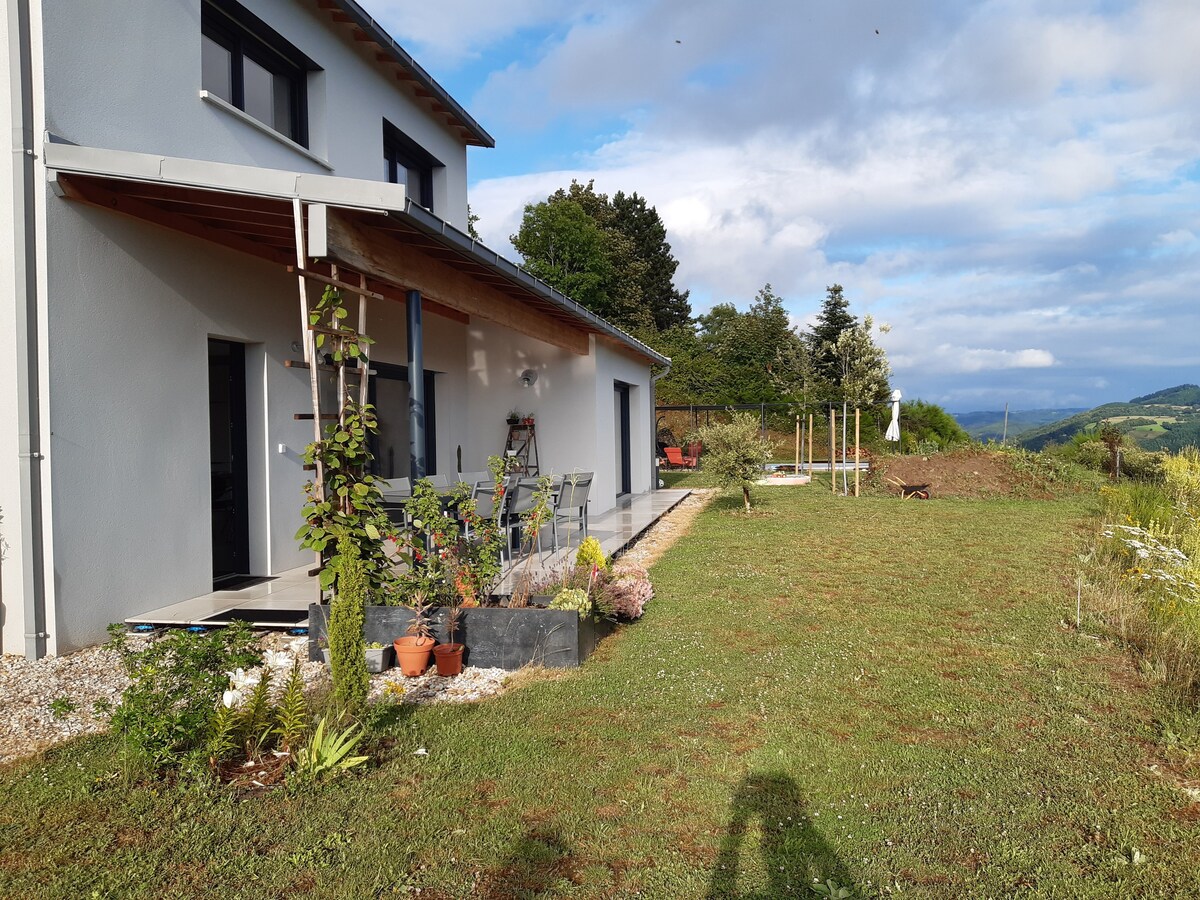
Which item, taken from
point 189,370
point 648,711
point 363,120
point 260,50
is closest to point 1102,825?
point 648,711

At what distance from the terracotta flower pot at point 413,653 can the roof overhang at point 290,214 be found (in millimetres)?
2514

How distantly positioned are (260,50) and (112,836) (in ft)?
24.5

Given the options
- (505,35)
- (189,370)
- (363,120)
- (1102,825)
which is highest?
(505,35)

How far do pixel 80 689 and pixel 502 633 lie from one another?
2392 mm

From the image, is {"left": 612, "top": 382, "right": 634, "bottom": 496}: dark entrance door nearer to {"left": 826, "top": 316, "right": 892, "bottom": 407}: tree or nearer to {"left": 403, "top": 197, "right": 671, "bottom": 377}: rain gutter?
{"left": 403, "top": 197, "right": 671, "bottom": 377}: rain gutter

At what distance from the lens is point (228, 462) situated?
23.3 feet

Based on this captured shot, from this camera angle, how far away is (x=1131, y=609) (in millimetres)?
5703

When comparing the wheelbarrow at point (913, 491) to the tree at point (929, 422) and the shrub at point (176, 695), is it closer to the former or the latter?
the tree at point (929, 422)

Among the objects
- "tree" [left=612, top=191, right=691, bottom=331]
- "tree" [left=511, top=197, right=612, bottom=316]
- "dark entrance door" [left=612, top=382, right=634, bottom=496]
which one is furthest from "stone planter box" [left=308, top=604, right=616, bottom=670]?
"tree" [left=612, top=191, right=691, bottom=331]

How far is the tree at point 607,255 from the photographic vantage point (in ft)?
122

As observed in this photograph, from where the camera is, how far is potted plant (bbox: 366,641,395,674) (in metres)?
4.82

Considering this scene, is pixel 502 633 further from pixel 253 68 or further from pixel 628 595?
pixel 253 68

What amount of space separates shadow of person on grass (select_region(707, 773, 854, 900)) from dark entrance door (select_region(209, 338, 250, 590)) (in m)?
5.50

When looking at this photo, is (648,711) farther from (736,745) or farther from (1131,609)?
(1131,609)
